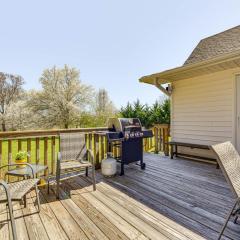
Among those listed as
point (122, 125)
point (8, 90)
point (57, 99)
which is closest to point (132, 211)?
point (122, 125)

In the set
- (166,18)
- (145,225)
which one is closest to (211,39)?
(166,18)

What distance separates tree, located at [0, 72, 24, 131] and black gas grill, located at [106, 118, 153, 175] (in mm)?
14242

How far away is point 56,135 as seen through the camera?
381 centimetres

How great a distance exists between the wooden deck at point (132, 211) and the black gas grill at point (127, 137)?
21.6 inches

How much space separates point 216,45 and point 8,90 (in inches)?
638

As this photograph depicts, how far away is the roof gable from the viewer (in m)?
A: 5.12

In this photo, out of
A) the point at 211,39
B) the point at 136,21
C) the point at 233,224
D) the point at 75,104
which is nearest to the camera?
the point at 233,224

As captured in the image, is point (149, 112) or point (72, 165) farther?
point (149, 112)

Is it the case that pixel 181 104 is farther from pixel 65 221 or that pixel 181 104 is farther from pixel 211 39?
pixel 65 221

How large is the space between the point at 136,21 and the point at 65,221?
23.5ft

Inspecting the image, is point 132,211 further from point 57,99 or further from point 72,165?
point 57,99

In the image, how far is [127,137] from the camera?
402 cm

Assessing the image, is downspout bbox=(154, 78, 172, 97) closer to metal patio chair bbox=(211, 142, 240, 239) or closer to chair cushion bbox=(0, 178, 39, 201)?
metal patio chair bbox=(211, 142, 240, 239)

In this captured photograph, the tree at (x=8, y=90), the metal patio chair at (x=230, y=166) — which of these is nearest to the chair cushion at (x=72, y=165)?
the metal patio chair at (x=230, y=166)
